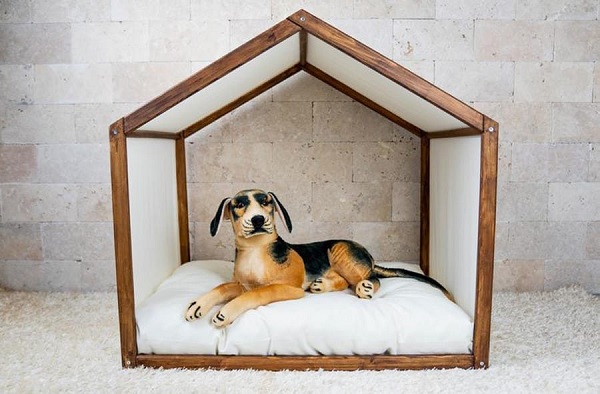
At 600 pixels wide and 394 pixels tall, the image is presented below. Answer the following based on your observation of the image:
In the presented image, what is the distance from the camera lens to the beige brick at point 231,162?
8.51 feet

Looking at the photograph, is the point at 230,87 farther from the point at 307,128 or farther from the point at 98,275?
the point at 98,275

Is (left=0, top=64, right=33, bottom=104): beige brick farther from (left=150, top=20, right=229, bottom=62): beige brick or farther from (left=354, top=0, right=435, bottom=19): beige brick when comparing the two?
(left=354, top=0, right=435, bottom=19): beige brick

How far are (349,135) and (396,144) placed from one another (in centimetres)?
24

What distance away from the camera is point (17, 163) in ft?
8.48

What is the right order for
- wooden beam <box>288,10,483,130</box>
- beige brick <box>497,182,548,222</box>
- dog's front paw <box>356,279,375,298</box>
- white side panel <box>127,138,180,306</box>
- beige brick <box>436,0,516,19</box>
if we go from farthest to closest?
beige brick <box>497,182,548,222</box> < beige brick <box>436,0,516,19</box> < dog's front paw <box>356,279,375,298</box> < white side panel <box>127,138,180,306</box> < wooden beam <box>288,10,483,130</box>

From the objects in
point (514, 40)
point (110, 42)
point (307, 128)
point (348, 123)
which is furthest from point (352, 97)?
point (110, 42)

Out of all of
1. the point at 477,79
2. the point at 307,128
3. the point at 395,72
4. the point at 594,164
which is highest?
the point at 477,79

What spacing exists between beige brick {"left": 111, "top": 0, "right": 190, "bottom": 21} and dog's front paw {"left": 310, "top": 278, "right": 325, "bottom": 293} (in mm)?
1396

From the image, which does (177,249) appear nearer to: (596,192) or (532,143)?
(532,143)

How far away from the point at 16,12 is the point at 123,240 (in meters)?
1.54

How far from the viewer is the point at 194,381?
63.1 inches

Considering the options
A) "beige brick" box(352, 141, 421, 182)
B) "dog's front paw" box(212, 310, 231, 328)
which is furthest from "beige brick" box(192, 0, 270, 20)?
"dog's front paw" box(212, 310, 231, 328)

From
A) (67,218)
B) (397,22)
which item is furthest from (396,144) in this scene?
(67,218)

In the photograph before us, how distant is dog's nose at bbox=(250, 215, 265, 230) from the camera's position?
1802 mm
